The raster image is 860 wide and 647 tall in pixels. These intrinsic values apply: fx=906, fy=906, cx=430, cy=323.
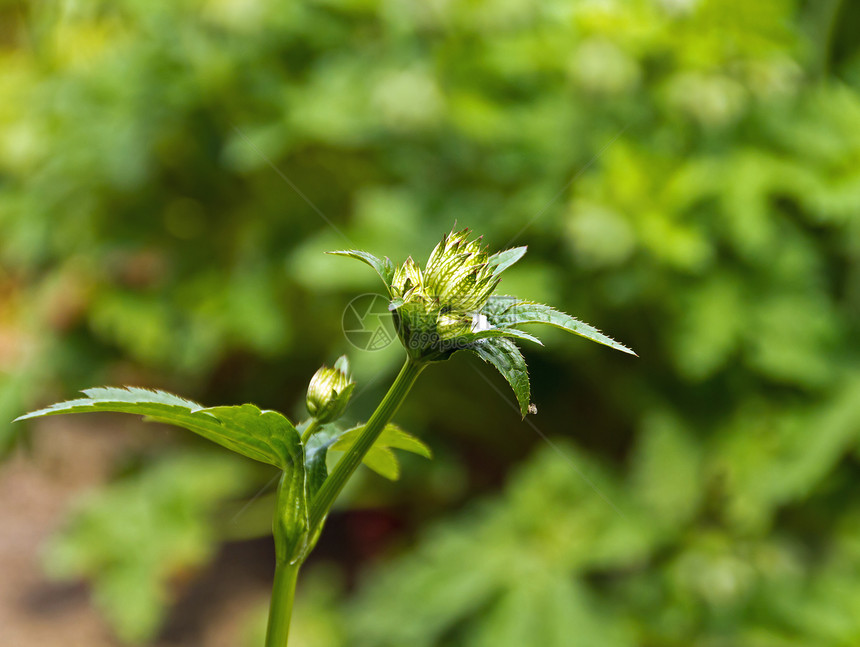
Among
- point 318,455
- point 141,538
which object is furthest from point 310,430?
point 141,538

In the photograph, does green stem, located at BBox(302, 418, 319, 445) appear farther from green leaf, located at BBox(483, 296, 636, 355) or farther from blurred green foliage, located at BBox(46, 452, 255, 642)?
blurred green foliage, located at BBox(46, 452, 255, 642)

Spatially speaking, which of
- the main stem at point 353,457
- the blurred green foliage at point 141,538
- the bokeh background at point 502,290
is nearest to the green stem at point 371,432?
the main stem at point 353,457

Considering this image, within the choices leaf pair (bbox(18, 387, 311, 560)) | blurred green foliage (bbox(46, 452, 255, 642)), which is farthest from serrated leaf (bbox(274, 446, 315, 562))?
blurred green foliage (bbox(46, 452, 255, 642))

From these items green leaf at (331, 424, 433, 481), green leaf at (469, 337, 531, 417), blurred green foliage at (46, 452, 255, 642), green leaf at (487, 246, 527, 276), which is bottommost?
blurred green foliage at (46, 452, 255, 642)

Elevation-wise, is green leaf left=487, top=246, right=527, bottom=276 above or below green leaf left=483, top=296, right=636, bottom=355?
above

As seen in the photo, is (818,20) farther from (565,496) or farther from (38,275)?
(38,275)

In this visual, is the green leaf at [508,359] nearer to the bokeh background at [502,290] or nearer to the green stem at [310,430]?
the green stem at [310,430]

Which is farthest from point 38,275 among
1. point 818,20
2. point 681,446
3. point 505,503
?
point 818,20
